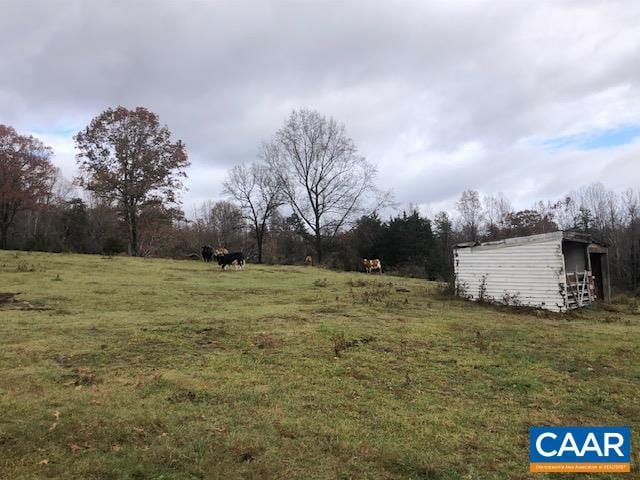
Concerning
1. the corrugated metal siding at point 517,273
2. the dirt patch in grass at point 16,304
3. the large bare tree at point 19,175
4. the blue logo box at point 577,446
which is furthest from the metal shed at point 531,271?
the large bare tree at point 19,175

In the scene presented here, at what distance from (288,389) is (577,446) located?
10.6 feet

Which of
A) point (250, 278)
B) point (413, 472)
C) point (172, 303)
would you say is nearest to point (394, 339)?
point (413, 472)

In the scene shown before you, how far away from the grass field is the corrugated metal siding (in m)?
2.73

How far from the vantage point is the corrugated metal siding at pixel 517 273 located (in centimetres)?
1485

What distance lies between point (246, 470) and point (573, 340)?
27.6 ft

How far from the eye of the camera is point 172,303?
1266 centimetres

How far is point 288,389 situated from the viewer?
19.0ft

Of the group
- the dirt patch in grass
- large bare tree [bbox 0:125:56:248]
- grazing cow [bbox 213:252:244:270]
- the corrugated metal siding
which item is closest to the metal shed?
the corrugated metal siding

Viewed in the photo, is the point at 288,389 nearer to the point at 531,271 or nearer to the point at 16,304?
the point at 16,304

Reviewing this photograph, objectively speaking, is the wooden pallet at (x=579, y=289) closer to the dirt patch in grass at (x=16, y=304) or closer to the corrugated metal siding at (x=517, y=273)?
the corrugated metal siding at (x=517, y=273)

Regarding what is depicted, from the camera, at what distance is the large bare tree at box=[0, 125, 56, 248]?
118ft

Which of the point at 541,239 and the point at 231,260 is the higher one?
the point at 541,239

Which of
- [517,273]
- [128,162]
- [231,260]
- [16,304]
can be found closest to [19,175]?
[128,162]

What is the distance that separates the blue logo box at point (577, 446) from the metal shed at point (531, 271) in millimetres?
11427
